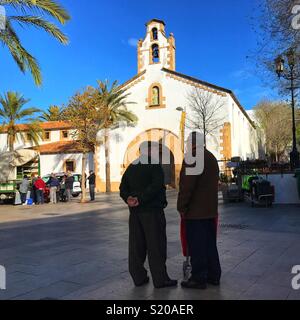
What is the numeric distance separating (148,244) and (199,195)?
85cm

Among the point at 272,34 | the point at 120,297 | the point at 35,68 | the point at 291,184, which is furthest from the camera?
the point at 291,184

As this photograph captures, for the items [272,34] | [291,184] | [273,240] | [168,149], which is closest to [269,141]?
[168,149]

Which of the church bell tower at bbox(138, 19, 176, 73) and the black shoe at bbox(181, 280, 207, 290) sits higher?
the church bell tower at bbox(138, 19, 176, 73)

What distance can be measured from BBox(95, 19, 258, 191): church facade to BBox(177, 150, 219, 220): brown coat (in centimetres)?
2794

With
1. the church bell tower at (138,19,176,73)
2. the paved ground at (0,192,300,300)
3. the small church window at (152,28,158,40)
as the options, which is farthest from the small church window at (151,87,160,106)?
the paved ground at (0,192,300,300)

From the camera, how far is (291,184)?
16359 millimetres

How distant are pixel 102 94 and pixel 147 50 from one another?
6703mm

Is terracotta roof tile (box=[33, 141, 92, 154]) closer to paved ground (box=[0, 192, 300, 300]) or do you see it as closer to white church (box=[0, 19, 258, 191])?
white church (box=[0, 19, 258, 191])

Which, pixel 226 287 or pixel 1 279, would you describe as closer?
pixel 226 287

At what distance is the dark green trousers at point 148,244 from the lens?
4.92 meters

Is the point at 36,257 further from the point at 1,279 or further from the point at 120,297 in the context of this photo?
the point at 120,297

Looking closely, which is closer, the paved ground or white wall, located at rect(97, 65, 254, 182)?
the paved ground

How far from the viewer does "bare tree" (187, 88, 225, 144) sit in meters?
33.3

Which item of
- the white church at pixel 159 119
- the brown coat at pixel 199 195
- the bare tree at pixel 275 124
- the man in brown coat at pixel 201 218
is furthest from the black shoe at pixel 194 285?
the bare tree at pixel 275 124
